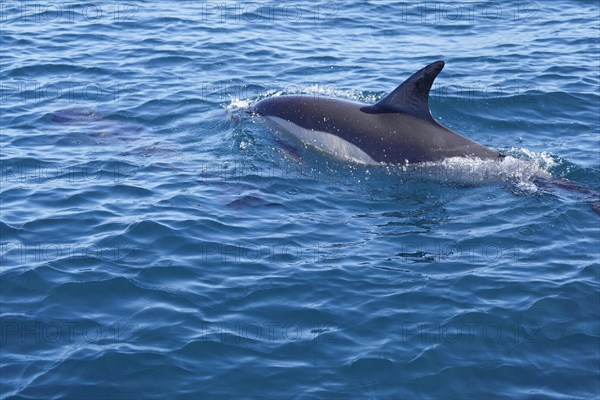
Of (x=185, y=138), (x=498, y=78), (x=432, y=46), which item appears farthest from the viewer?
(x=432, y=46)

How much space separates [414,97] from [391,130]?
0.83 m

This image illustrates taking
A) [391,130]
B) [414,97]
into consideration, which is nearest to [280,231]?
[391,130]

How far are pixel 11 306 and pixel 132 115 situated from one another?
772 centimetres

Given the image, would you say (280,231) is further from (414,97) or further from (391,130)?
(414,97)

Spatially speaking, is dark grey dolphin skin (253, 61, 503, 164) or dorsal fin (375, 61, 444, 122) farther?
dark grey dolphin skin (253, 61, 503, 164)

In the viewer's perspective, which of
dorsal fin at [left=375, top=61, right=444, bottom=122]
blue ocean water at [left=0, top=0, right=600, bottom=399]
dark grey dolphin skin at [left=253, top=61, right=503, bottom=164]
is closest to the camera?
blue ocean water at [left=0, top=0, right=600, bottom=399]

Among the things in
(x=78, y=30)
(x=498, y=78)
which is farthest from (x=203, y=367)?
(x=78, y=30)

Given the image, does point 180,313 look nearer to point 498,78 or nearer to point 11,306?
point 11,306

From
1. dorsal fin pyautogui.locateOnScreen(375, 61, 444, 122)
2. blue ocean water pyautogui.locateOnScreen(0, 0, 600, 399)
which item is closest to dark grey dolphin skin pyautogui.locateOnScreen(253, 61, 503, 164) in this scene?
dorsal fin pyautogui.locateOnScreen(375, 61, 444, 122)

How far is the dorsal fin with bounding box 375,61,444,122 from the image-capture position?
1534 cm

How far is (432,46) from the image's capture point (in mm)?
24172

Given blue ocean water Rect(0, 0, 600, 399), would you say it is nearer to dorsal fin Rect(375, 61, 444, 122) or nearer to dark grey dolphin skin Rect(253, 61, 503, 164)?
dark grey dolphin skin Rect(253, 61, 503, 164)

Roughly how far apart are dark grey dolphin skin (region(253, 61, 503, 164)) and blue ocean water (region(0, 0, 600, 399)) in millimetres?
255

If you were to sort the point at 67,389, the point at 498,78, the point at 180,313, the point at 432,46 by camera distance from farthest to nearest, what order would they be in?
the point at 432,46 < the point at 498,78 < the point at 180,313 < the point at 67,389
